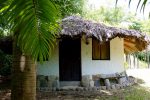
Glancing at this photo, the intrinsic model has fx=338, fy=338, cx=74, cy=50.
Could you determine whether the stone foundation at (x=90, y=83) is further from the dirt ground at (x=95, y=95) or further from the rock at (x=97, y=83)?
the dirt ground at (x=95, y=95)

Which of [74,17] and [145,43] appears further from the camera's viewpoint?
[145,43]

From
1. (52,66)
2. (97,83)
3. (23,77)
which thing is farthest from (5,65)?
(23,77)

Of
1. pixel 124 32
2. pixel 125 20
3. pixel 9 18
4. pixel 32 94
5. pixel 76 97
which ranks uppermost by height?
pixel 125 20

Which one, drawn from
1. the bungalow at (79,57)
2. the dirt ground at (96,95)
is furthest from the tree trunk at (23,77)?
the bungalow at (79,57)

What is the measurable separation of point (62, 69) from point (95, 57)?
1.55 meters

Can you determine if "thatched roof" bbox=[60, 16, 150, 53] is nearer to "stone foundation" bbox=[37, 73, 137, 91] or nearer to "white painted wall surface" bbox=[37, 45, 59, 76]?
"white painted wall surface" bbox=[37, 45, 59, 76]

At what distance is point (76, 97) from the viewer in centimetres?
1170

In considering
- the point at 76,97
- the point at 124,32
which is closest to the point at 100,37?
the point at 124,32

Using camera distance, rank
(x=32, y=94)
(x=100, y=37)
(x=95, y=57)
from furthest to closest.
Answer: (x=95, y=57)
(x=100, y=37)
(x=32, y=94)

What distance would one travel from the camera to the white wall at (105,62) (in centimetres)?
1429

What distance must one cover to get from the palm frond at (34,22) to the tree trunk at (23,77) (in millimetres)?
1727

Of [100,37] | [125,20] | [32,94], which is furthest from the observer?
[125,20]

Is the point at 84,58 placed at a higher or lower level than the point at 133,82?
higher

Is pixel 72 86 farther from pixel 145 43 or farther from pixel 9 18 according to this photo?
pixel 9 18
